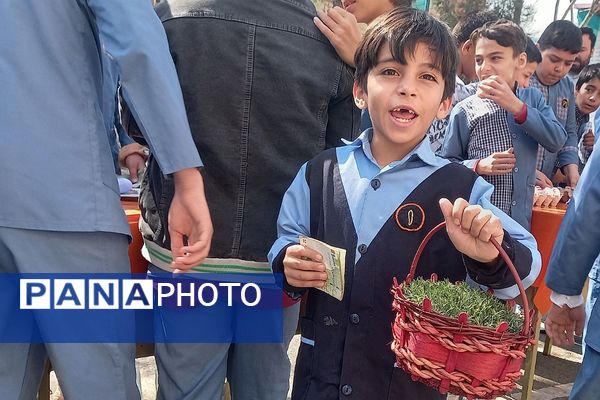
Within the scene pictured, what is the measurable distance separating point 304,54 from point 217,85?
286mm

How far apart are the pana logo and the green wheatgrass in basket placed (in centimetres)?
21

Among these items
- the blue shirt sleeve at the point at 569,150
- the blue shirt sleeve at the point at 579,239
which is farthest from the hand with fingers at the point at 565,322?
the blue shirt sleeve at the point at 569,150

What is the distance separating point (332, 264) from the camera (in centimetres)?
133

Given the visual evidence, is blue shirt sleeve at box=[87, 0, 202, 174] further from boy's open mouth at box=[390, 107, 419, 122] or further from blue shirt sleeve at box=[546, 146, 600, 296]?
blue shirt sleeve at box=[546, 146, 600, 296]

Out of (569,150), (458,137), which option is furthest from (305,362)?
(569,150)

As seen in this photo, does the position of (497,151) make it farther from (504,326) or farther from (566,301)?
(504,326)

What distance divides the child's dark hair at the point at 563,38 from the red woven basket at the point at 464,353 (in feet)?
11.9

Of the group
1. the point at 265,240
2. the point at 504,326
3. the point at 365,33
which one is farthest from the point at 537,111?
the point at 504,326

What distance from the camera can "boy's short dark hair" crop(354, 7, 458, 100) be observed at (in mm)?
1534

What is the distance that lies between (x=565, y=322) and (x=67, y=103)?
1632 mm

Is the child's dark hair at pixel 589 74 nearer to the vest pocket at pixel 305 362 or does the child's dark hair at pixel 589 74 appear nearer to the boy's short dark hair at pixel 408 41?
the boy's short dark hair at pixel 408 41

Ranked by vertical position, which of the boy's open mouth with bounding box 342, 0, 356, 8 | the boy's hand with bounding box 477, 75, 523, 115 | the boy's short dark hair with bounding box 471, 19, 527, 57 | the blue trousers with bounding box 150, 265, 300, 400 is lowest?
the blue trousers with bounding box 150, 265, 300, 400

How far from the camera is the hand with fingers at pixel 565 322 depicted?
179 centimetres

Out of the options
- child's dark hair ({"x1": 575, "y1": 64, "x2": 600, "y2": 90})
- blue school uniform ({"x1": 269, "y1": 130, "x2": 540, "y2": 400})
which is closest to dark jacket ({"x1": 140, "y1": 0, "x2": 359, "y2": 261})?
blue school uniform ({"x1": 269, "y1": 130, "x2": 540, "y2": 400})
